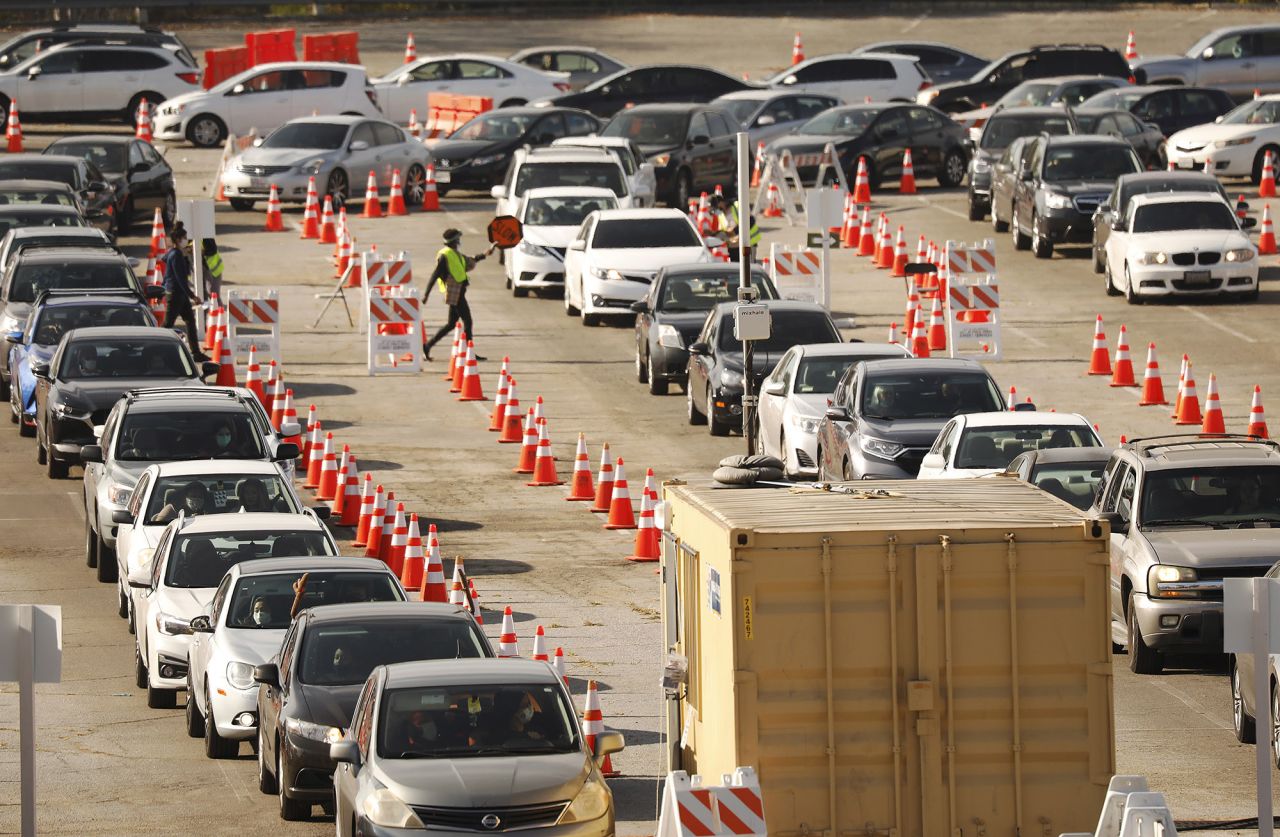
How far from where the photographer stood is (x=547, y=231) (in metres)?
39.4

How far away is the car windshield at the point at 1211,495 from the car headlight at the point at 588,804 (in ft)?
21.4

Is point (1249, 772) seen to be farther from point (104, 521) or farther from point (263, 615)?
point (104, 521)

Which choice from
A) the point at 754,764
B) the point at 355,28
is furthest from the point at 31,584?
the point at 355,28

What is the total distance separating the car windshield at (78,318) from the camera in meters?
30.9

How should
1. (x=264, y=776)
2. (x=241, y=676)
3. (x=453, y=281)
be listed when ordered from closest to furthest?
1. (x=264, y=776)
2. (x=241, y=676)
3. (x=453, y=281)

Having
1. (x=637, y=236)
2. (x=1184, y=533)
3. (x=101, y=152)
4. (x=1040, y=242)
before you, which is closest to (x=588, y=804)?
(x=1184, y=533)

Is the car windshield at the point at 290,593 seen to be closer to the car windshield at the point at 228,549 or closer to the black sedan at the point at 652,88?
the car windshield at the point at 228,549

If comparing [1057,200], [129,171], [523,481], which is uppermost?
[129,171]

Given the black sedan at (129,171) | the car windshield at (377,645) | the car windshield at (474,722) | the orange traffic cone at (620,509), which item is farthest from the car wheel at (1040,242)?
the car windshield at (474,722)

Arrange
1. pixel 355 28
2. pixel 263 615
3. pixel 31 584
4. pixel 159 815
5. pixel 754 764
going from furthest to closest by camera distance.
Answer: pixel 355 28 < pixel 31 584 < pixel 263 615 < pixel 159 815 < pixel 754 764

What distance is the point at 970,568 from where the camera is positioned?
1332 centimetres

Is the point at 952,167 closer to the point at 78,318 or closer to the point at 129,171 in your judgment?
the point at 129,171

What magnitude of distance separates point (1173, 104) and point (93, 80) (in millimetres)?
20353

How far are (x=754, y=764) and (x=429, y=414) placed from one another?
18959mm
